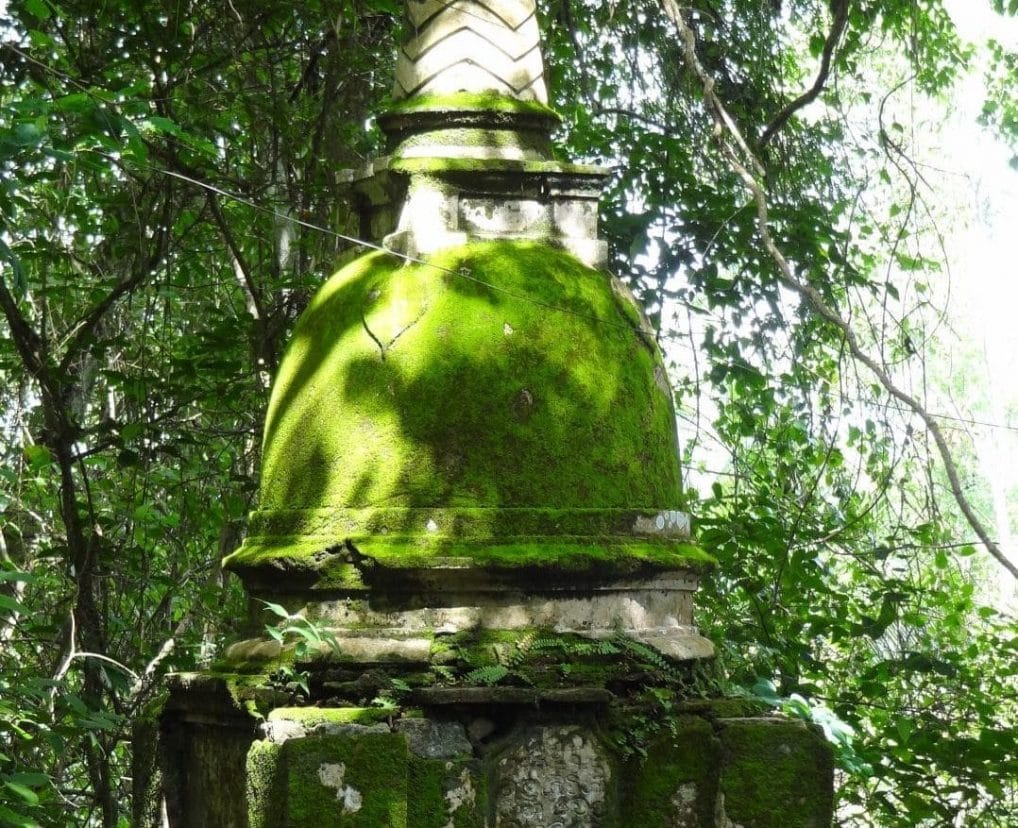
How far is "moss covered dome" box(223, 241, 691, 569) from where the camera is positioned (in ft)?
10.7

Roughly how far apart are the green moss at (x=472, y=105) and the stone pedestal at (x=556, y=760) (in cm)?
186

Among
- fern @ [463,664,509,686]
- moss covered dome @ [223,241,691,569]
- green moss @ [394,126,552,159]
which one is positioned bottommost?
fern @ [463,664,509,686]

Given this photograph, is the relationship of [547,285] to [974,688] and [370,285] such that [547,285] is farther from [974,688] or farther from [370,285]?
[974,688]

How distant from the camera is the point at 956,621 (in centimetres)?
619

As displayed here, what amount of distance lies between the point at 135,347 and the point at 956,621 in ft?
16.3

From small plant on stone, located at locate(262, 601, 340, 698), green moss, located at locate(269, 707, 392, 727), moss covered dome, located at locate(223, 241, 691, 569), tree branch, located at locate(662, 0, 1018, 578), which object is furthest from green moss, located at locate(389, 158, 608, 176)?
green moss, located at locate(269, 707, 392, 727)

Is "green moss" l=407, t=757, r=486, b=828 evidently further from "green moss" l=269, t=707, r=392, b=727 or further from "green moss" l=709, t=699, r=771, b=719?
"green moss" l=709, t=699, r=771, b=719

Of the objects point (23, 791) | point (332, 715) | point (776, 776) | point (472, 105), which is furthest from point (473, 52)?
point (23, 791)

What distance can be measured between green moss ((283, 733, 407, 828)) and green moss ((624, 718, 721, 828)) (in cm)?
62

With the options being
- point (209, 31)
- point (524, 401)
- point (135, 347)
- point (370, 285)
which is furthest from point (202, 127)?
point (524, 401)

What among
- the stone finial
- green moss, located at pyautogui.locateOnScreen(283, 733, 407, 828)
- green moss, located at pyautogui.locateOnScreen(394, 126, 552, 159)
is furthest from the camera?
the stone finial

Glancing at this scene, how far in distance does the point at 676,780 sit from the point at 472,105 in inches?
83.8

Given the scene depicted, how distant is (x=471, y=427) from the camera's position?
331cm

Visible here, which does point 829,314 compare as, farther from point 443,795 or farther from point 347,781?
point 347,781
